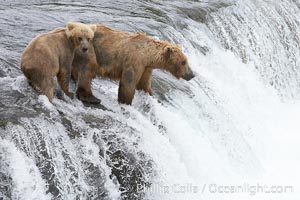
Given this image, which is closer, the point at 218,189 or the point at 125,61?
the point at 125,61

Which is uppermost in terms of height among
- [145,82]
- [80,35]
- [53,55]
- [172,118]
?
[80,35]

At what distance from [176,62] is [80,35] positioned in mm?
1000

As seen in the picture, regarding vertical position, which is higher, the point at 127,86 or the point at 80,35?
the point at 80,35

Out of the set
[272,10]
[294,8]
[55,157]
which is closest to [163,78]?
[55,157]

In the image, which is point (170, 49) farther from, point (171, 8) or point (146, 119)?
point (171, 8)

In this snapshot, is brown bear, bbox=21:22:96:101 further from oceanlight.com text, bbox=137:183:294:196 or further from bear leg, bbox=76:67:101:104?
oceanlight.com text, bbox=137:183:294:196

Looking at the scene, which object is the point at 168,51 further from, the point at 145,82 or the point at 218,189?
the point at 218,189

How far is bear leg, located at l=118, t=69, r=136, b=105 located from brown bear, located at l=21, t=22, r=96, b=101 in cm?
45

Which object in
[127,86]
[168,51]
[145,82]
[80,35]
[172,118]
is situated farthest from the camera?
[172,118]

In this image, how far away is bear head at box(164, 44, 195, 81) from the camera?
19.0 feet

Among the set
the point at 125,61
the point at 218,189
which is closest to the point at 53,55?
the point at 125,61

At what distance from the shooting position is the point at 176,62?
5.82 meters

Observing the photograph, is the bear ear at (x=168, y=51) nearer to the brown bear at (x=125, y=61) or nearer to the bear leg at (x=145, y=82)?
the brown bear at (x=125, y=61)

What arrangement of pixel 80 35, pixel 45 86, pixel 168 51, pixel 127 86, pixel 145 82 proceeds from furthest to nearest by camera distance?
pixel 145 82, pixel 168 51, pixel 127 86, pixel 80 35, pixel 45 86
